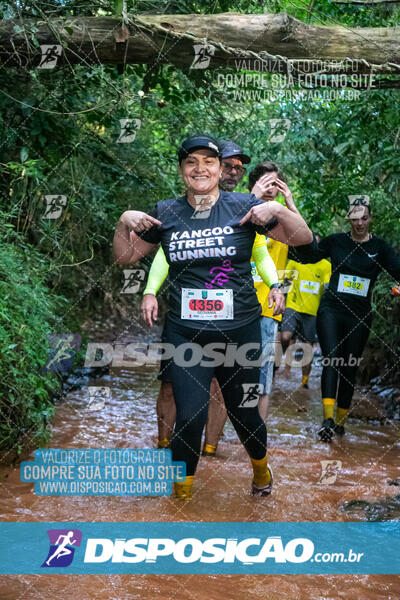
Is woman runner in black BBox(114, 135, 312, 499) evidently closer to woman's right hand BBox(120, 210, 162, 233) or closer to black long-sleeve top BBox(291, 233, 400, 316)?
woman's right hand BBox(120, 210, 162, 233)

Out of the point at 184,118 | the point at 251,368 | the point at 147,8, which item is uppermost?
the point at 147,8

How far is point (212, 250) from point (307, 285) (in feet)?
16.4

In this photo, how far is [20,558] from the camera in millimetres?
3311

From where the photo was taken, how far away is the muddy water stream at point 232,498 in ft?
10.1

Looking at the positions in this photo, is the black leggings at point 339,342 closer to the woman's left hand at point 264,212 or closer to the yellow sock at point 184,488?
the yellow sock at point 184,488

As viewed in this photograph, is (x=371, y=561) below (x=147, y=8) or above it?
below

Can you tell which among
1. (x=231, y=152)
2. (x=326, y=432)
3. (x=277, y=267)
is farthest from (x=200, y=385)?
(x=326, y=432)

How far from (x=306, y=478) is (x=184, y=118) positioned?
5.75 meters

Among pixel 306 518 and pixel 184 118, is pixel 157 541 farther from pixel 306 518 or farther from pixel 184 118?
pixel 184 118

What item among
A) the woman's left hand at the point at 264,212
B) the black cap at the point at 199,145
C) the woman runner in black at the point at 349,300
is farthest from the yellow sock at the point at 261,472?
the woman runner in black at the point at 349,300

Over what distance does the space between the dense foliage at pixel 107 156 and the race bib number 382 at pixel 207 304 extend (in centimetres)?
119

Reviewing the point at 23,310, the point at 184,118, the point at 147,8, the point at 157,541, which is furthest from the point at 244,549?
the point at 184,118

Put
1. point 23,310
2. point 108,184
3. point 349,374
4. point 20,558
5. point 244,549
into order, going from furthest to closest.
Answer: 1. point 108,184
2. point 349,374
3. point 23,310
4. point 244,549
5. point 20,558

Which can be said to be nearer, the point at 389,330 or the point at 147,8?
the point at 147,8
